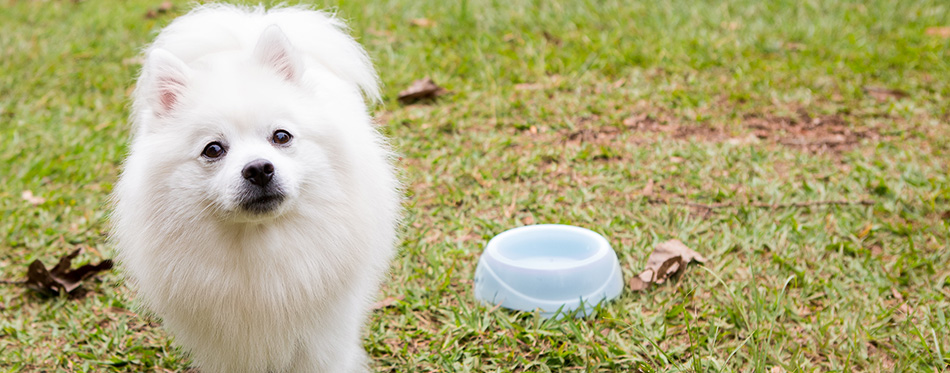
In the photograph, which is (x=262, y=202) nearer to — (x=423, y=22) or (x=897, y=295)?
(x=897, y=295)

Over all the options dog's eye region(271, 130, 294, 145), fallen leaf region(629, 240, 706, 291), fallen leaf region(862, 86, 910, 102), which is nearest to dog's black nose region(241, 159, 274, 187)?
dog's eye region(271, 130, 294, 145)

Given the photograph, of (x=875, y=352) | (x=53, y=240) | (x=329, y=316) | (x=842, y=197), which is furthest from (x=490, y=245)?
(x=53, y=240)

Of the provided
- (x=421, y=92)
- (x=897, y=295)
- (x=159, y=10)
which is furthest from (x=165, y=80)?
(x=159, y=10)

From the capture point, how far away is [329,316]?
99.1 inches

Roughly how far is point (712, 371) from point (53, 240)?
327 centimetres

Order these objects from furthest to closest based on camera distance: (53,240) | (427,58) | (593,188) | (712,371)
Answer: (427,58) < (593,188) < (53,240) < (712,371)

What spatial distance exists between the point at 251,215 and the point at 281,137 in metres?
0.26

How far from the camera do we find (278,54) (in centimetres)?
237

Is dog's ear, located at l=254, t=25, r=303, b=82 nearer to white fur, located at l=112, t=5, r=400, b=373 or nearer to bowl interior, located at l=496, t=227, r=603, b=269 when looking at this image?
white fur, located at l=112, t=5, r=400, b=373

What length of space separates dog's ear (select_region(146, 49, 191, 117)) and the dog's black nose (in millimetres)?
397

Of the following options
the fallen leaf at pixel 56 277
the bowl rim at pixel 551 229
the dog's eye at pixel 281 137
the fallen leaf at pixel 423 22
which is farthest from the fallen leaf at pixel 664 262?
the fallen leaf at pixel 423 22

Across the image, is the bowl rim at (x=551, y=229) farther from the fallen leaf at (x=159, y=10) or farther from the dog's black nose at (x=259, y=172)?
the fallen leaf at (x=159, y=10)

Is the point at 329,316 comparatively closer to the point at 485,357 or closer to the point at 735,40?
the point at 485,357

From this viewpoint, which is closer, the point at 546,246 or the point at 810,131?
the point at 546,246
